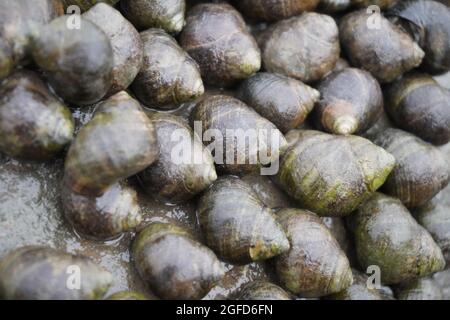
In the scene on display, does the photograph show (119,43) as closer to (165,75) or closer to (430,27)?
(165,75)

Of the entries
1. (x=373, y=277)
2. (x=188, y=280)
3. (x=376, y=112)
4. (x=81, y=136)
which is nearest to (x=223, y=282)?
(x=188, y=280)

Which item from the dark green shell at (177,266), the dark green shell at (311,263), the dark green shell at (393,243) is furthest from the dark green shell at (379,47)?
the dark green shell at (177,266)

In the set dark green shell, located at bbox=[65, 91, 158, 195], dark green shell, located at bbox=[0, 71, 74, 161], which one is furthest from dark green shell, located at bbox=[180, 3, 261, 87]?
dark green shell, located at bbox=[0, 71, 74, 161]

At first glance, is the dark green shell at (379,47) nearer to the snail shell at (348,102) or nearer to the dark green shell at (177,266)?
the snail shell at (348,102)

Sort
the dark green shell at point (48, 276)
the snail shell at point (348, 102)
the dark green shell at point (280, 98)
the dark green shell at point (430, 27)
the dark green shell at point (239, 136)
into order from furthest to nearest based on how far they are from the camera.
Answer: the dark green shell at point (430, 27) < the snail shell at point (348, 102) < the dark green shell at point (280, 98) < the dark green shell at point (239, 136) < the dark green shell at point (48, 276)

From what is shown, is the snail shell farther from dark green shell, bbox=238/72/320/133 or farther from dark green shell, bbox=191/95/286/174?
dark green shell, bbox=191/95/286/174

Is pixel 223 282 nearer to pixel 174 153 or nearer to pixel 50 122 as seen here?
pixel 174 153

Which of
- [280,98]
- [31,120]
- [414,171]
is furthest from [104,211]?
[414,171]

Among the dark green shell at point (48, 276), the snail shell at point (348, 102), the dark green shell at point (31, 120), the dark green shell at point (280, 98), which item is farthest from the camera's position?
the snail shell at point (348, 102)
